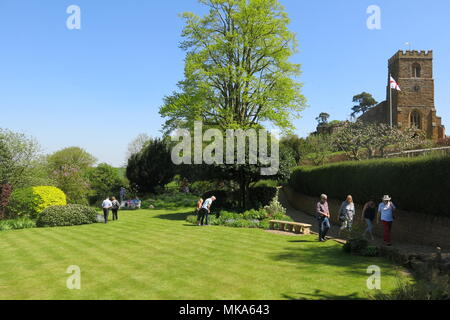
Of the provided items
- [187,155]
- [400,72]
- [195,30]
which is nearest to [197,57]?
[195,30]

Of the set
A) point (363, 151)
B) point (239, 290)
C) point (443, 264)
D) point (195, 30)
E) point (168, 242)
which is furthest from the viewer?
point (363, 151)

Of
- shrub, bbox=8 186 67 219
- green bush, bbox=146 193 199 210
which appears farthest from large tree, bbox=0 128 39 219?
green bush, bbox=146 193 199 210

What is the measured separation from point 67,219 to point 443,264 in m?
18.9

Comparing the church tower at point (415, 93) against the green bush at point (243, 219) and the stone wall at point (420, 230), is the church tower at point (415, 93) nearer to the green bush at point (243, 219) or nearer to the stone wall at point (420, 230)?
the green bush at point (243, 219)

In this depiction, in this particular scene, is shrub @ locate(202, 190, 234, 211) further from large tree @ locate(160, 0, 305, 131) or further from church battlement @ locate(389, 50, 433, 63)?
church battlement @ locate(389, 50, 433, 63)

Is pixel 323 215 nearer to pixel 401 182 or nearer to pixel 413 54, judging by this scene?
pixel 401 182

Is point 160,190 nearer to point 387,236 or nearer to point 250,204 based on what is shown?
point 250,204

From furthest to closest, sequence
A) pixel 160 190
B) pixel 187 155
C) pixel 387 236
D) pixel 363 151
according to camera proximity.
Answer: pixel 363 151 → pixel 160 190 → pixel 187 155 → pixel 387 236

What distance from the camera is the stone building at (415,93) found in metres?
53.5

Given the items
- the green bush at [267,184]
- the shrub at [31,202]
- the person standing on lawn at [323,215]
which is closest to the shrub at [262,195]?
the green bush at [267,184]

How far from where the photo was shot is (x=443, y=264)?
852 centimetres

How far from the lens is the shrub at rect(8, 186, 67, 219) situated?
21.2 meters

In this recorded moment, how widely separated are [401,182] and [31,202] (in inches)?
832

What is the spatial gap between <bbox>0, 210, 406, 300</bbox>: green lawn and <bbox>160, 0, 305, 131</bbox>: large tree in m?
13.6
